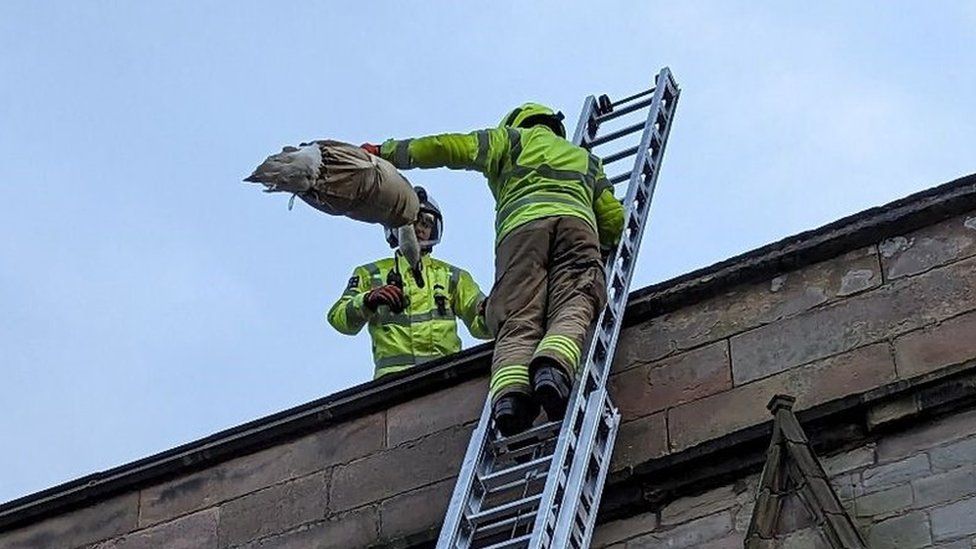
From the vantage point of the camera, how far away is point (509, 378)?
33.6 ft

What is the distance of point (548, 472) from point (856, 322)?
5.11 feet

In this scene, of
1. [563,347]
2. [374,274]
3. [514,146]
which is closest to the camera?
[563,347]

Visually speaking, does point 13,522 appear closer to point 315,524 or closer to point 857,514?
point 315,524

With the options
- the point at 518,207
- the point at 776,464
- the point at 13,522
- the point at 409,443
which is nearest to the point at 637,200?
the point at 518,207

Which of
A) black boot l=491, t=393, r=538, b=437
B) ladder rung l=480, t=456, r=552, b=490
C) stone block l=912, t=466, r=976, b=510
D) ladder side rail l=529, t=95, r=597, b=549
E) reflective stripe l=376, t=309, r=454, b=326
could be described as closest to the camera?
ladder side rail l=529, t=95, r=597, b=549

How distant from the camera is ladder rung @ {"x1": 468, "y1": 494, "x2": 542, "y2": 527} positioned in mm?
9641

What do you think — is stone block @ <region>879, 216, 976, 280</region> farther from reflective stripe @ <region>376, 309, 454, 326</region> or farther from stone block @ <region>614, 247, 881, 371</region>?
reflective stripe @ <region>376, 309, 454, 326</region>

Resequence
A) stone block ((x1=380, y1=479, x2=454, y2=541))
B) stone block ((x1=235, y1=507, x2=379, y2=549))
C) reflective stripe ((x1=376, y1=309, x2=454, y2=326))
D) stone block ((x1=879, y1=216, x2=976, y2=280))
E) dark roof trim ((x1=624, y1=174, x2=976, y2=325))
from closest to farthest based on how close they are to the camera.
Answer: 1. stone block ((x1=879, y1=216, x2=976, y2=280))
2. dark roof trim ((x1=624, y1=174, x2=976, y2=325))
3. stone block ((x1=380, y1=479, x2=454, y2=541))
4. stone block ((x1=235, y1=507, x2=379, y2=549))
5. reflective stripe ((x1=376, y1=309, x2=454, y2=326))

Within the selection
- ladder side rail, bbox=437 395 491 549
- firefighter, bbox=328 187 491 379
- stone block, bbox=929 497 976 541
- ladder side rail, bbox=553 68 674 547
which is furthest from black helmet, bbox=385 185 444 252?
stone block, bbox=929 497 976 541

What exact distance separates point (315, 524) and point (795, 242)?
7.95ft

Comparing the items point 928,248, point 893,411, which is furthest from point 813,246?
point 893,411

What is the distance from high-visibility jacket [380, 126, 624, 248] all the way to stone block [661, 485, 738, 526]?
147cm

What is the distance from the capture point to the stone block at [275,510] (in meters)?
11.2

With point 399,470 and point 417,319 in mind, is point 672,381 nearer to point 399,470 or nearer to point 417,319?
point 399,470
